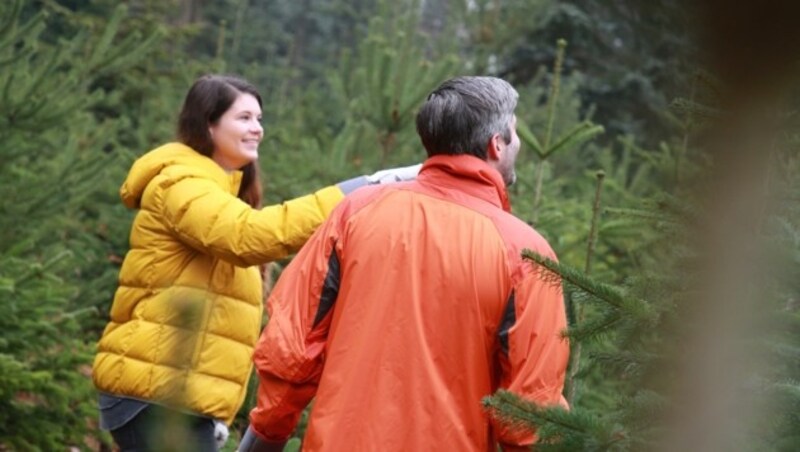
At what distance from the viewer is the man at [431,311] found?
124 inches

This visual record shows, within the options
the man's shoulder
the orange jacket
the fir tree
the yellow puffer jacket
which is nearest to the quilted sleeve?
the yellow puffer jacket

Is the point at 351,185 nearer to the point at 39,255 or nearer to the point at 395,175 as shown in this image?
the point at 395,175

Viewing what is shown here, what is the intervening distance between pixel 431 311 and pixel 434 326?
4 centimetres

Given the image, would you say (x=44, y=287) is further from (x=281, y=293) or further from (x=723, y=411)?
(x=723, y=411)

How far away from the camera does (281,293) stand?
11.2ft

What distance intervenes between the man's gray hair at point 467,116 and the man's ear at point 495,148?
0.04 feet

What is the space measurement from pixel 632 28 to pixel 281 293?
2.59 m

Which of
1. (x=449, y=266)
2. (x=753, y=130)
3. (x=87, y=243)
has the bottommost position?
(x=87, y=243)

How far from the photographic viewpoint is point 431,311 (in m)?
3.19

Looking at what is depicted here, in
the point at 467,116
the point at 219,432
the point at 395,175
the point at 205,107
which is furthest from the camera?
the point at 205,107

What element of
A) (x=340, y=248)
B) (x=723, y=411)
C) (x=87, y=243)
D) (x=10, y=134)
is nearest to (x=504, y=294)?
(x=340, y=248)

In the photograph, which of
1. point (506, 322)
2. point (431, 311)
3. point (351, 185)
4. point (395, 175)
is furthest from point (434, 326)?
point (351, 185)

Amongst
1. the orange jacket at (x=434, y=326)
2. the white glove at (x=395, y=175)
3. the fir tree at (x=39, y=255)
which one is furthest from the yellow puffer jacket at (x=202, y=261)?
the fir tree at (x=39, y=255)

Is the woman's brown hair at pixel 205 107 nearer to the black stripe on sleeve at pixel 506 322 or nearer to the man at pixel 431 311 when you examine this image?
the man at pixel 431 311
